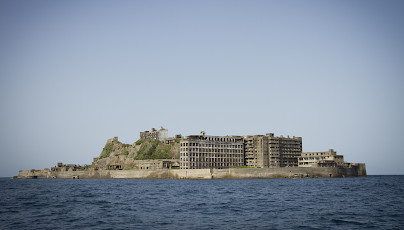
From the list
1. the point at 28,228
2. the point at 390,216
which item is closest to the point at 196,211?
the point at 28,228

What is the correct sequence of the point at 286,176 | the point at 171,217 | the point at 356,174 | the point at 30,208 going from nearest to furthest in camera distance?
1. the point at 171,217
2. the point at 30,208
3. the point at 286,176
4. the point at 356,174

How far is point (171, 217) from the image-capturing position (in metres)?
42.2

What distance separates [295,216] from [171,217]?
45.5 ft

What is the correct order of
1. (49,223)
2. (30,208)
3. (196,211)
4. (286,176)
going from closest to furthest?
(49,223) < (196,211) < (30,208) < (286,176)

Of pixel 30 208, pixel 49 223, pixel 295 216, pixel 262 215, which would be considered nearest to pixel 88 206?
pixel 30 208

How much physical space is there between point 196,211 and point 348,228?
1833cm

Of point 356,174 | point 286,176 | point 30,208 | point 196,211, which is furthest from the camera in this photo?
point 356,174

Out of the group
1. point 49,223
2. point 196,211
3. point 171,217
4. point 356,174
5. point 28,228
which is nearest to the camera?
point 28,228

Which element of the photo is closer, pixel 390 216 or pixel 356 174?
pixel 390 216

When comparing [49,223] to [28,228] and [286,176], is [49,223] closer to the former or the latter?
[28,228]

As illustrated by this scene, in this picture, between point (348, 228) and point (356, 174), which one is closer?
point (348, 228)

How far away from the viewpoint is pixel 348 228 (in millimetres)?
36312

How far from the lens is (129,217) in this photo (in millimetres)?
42344

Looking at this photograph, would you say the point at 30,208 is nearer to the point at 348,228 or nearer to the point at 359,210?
the point at 348,228
